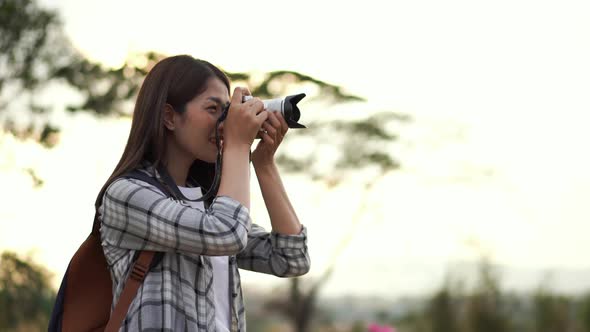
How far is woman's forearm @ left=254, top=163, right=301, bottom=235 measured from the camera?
1.73 meters

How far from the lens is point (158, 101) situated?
1.59 meters

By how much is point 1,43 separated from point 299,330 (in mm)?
4328

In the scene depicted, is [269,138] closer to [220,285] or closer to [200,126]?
[200,126]

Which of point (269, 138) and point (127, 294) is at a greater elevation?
point (269, 138)

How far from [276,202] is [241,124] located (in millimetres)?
244

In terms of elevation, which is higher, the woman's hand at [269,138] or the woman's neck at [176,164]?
the woman's hand at [269,138]

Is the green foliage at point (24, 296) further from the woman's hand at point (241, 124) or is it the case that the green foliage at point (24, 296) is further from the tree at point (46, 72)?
the woman's hand at point (241, 124)

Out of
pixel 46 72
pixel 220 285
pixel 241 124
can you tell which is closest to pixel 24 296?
pixel 46 72

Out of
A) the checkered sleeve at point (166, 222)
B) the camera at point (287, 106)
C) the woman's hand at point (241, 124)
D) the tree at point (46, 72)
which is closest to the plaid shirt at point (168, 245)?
the checkered sleeve at point (166, 222)

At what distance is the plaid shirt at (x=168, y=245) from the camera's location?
1.44m

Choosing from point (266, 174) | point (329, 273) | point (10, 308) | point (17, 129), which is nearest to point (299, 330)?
point (329, 273)

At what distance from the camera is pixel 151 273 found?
1474mm

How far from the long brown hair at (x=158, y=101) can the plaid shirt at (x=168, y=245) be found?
0.25ft

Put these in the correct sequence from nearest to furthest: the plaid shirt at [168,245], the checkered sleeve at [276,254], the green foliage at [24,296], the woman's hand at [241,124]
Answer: the plaid shirt at [168,245]
the woman's hand at [241,124]
the checkered sleeve at [276,254]
the green foliage at [24,296]
